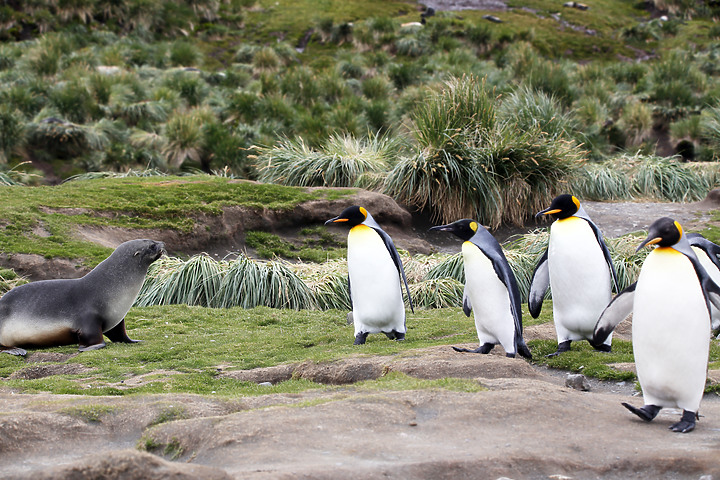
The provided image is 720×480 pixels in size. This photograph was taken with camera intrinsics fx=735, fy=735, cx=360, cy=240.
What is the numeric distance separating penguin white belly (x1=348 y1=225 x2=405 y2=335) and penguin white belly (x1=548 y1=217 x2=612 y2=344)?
137 cm

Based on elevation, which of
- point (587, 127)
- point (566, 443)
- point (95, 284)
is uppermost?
point (566, 443)

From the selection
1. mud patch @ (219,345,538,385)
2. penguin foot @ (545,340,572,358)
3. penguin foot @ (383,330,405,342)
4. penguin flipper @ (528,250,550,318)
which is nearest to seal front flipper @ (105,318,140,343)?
mud patch @ (219,345,538,385)

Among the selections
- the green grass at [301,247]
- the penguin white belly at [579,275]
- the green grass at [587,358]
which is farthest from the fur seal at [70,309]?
the green grass at [301,247]

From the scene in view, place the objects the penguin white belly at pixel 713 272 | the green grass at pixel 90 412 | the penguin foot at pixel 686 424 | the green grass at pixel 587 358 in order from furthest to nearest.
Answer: the penguin white belly at pixel 713 272 → the green grass at pixel 587 358 → the penguin foot at pixel 686 424 → the green grass at pixel 90 412

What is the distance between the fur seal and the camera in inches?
253

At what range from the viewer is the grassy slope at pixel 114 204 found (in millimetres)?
9570

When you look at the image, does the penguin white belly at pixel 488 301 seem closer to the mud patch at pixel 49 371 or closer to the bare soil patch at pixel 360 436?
the bare soil patch at pixel 360 436

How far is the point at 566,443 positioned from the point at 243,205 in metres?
9.10

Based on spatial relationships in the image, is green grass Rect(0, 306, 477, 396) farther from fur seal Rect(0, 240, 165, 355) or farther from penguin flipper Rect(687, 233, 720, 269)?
penguin flipper Rect(687, 233, 720, 269)

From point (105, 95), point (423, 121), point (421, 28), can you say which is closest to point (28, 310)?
point (423, 121)

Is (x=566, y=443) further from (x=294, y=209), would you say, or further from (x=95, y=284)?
(x=294, y=209)

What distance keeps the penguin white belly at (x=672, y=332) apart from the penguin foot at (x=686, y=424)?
95 mm

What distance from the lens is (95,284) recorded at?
6609 millimetres

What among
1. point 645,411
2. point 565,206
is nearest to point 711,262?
point 565,206
